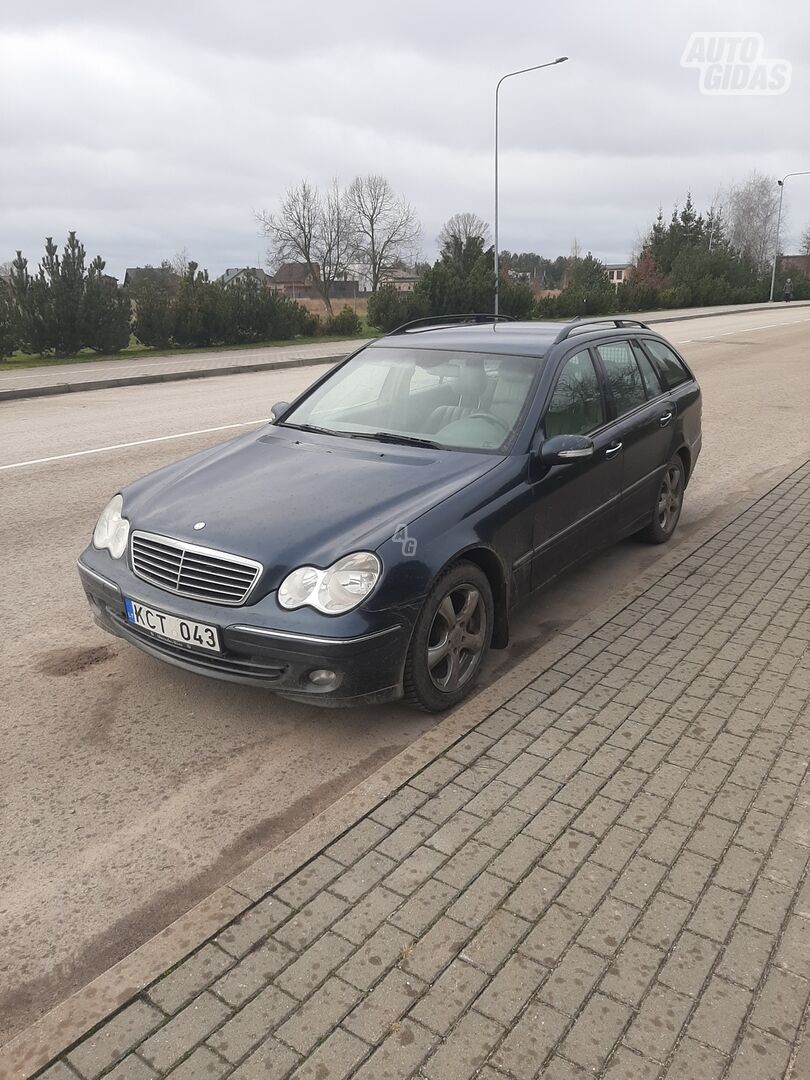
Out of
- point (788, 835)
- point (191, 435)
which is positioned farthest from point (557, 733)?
point (191, 435)

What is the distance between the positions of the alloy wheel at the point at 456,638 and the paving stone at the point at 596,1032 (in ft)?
5.30

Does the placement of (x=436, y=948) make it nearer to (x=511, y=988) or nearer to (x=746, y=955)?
(x=511, y=988)

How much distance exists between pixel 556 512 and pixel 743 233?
285 feet

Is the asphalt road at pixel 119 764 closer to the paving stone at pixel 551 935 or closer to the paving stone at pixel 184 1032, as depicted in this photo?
the paving stone at pixel 184 1032

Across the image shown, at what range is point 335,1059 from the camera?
2.14 m

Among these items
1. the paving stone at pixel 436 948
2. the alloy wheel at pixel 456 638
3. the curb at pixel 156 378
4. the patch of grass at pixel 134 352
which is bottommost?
the paving stone at pixel 436 948

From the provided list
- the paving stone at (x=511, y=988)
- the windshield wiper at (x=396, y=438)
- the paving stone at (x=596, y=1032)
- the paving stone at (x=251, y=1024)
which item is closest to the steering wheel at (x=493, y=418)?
the windshield wiper at (x=396, y=438)

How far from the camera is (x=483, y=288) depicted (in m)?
32.2

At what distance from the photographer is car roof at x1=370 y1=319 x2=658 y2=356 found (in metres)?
4.96

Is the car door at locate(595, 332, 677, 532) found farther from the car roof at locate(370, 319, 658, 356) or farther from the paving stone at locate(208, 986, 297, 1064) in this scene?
the paving stone at locate(208, 986, 297, 1064)

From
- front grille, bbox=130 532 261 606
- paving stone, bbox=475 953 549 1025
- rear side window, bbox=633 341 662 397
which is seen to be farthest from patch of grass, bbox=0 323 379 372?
paving stone, bbox=475 953 549 1025

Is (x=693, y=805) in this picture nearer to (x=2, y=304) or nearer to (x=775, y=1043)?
(x=775, y=1043)

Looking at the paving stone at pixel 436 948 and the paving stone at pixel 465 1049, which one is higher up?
the paving stone at pixel 436 948

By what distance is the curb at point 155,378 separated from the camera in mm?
15906
